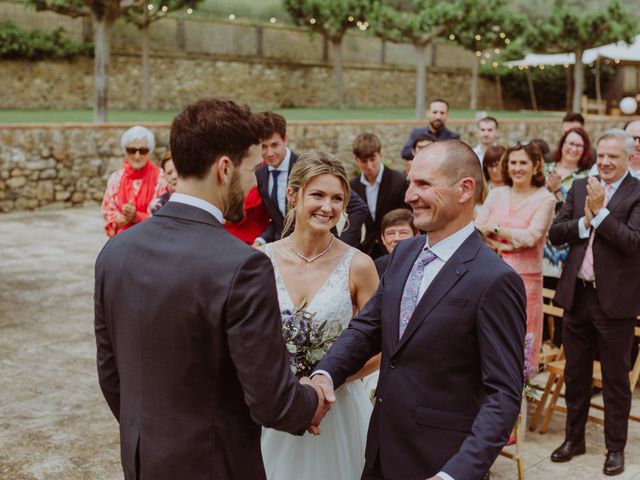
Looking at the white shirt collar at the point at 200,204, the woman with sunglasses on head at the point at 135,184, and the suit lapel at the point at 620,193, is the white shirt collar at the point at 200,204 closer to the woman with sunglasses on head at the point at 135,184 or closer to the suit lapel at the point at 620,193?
the suit lapel at the point at 620,193

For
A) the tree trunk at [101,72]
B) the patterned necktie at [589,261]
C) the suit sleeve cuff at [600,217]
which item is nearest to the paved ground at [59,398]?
the patterned necktie at [589,261]

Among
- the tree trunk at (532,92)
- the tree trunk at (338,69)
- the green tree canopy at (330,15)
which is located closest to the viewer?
the green tree canopy at (330,15)

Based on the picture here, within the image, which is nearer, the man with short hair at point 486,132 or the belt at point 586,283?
the belt at point 586,283

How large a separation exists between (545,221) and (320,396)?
3.58 metres

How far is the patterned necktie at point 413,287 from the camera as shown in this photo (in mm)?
2859

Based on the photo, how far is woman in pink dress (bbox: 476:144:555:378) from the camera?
5898 millimetres

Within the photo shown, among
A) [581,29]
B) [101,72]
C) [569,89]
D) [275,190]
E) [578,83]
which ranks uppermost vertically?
[581,29]

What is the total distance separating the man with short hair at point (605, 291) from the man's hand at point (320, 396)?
8.41 ft

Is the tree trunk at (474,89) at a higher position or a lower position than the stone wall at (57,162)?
higher

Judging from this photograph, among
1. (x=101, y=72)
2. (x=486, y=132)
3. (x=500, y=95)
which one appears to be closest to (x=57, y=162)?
(x=101, y=72)

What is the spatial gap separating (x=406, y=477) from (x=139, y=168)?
5.19 metres

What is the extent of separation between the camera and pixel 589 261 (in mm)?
5168

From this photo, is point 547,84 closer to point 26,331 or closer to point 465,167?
point 26,331

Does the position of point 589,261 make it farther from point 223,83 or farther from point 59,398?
point 223,83
